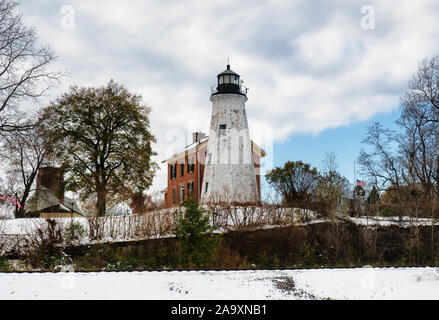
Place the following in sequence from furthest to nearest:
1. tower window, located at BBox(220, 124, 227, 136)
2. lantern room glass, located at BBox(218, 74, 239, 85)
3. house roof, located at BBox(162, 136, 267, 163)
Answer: house roof, located at BBox(162, 136, 267, 163), lantern room glass, located at BBox(218, 74, 239, 85), tower window, located at BBox(220, 124, 227, 136)

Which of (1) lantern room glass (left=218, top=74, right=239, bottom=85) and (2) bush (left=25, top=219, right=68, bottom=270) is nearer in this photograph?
(2) bush (left=25, top=219, right=68, bottom=270)

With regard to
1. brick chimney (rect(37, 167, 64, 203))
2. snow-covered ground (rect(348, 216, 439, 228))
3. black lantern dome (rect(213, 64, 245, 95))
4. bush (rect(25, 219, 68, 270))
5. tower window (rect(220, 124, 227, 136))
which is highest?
black lantern dome (rect(213, 64, 245, 95))

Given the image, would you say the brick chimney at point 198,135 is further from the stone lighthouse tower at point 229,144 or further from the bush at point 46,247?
the bush at point 46,247

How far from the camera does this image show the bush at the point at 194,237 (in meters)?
12.7

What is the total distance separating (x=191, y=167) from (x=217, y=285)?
28.4 m

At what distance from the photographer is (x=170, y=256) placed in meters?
13.5

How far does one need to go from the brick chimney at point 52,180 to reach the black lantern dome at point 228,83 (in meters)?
13.1

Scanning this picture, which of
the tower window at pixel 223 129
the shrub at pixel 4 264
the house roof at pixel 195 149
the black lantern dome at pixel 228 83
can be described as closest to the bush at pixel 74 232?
the shrub at pixel 4 264

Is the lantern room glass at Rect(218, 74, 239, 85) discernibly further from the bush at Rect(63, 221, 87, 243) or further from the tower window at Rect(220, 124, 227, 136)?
the bush at Rect(63, 221, 87, 243)

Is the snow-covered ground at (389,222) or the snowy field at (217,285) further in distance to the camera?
the snow-covered ground at (389,222)

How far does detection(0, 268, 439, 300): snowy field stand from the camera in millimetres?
7895

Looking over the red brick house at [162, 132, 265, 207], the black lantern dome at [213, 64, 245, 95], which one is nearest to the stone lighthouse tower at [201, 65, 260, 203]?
the black lantern dome at [213, 64, 245, 95]
